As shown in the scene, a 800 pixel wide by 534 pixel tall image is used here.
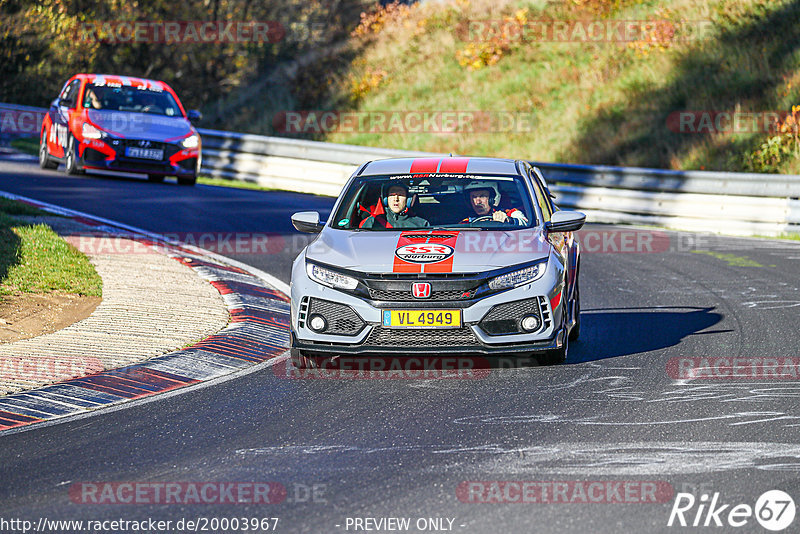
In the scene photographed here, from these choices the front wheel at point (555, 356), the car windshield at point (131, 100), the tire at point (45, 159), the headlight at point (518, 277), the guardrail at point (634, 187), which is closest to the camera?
the headlight at point (518, 277)

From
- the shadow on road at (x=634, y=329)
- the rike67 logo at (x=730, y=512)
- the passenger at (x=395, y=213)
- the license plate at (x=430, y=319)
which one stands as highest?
the passenger at (x=395, y=213)

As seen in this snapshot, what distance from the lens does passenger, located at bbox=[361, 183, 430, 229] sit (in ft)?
30.1

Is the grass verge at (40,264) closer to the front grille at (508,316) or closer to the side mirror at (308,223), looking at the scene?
the side mirror at (308,223)

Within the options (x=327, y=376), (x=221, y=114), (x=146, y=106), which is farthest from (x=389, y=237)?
(x=221, y=114)

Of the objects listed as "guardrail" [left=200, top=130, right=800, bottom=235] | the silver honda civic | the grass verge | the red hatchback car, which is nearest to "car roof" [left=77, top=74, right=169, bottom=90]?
the red hatchback car

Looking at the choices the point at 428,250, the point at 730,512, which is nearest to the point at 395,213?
the point at 428,250

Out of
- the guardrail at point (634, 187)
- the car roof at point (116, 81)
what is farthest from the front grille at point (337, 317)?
the car roof at point (116, 81)

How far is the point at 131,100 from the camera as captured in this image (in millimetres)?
21781

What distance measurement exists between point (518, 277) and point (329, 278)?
1.35 m

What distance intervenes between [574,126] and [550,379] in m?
20.0

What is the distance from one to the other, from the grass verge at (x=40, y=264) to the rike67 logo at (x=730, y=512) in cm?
720

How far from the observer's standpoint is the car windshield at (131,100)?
840 inches

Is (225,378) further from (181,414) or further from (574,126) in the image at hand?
(574,126)

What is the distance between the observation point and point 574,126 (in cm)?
2755
